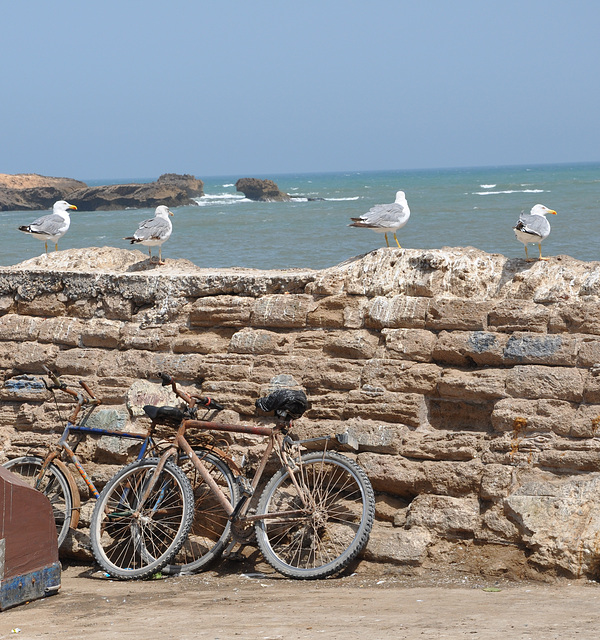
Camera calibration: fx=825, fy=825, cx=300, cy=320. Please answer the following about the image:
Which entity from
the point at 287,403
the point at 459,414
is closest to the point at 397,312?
the point at 459,414

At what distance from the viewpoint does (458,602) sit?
4.66m

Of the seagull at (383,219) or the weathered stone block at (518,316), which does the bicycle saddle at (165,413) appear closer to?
the weathered stone block at (518,316)

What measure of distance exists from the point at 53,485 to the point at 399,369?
9.50 ft

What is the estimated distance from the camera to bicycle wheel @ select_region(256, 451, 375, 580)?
5430mm

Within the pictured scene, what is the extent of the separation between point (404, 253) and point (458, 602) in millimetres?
2859

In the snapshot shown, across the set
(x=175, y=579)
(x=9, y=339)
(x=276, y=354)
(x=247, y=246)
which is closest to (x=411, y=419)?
(x=276, y=354)

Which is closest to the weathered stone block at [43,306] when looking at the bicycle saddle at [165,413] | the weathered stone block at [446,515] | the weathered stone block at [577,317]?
the bicycle saddle at [165,413]

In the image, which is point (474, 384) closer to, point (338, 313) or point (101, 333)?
point (338, 313)

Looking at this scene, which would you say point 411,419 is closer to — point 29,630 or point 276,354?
point 276,354

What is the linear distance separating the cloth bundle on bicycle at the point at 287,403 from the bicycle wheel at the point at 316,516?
1.02 feet

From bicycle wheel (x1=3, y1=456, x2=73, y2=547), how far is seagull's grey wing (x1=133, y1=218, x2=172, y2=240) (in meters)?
2.66

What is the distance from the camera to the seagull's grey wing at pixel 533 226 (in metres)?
6.87

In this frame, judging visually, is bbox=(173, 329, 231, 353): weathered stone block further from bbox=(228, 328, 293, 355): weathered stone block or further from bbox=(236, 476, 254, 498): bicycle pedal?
bbox=(236, 476, 254, 498): bicycle pedal

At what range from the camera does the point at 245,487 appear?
18.6ft
